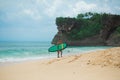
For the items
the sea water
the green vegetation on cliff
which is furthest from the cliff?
the sea water

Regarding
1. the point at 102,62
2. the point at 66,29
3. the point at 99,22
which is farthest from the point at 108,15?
the point at 102,62

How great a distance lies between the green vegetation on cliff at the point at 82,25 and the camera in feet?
168

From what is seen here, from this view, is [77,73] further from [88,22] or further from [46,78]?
[88,22]

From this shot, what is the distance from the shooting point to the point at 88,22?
56.1 m

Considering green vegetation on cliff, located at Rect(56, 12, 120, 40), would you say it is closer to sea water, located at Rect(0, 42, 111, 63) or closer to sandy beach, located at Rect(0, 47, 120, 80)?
sea water, located at Rect(0, 42, 111, 63)

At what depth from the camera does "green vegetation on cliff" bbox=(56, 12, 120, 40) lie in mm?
51188

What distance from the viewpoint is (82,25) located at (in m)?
56.0

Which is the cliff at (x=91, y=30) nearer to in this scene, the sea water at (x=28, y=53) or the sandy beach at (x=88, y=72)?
the sea water at (x=28, y=53)

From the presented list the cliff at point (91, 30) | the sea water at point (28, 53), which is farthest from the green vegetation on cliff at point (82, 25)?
the sea water at point (28, 53)

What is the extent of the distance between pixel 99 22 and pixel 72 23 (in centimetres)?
677

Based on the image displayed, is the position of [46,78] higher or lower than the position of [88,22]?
lower

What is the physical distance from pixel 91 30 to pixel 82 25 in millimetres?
2786

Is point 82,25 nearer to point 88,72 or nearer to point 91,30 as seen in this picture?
point 91,30

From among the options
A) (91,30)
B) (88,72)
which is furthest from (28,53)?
(91,30)
